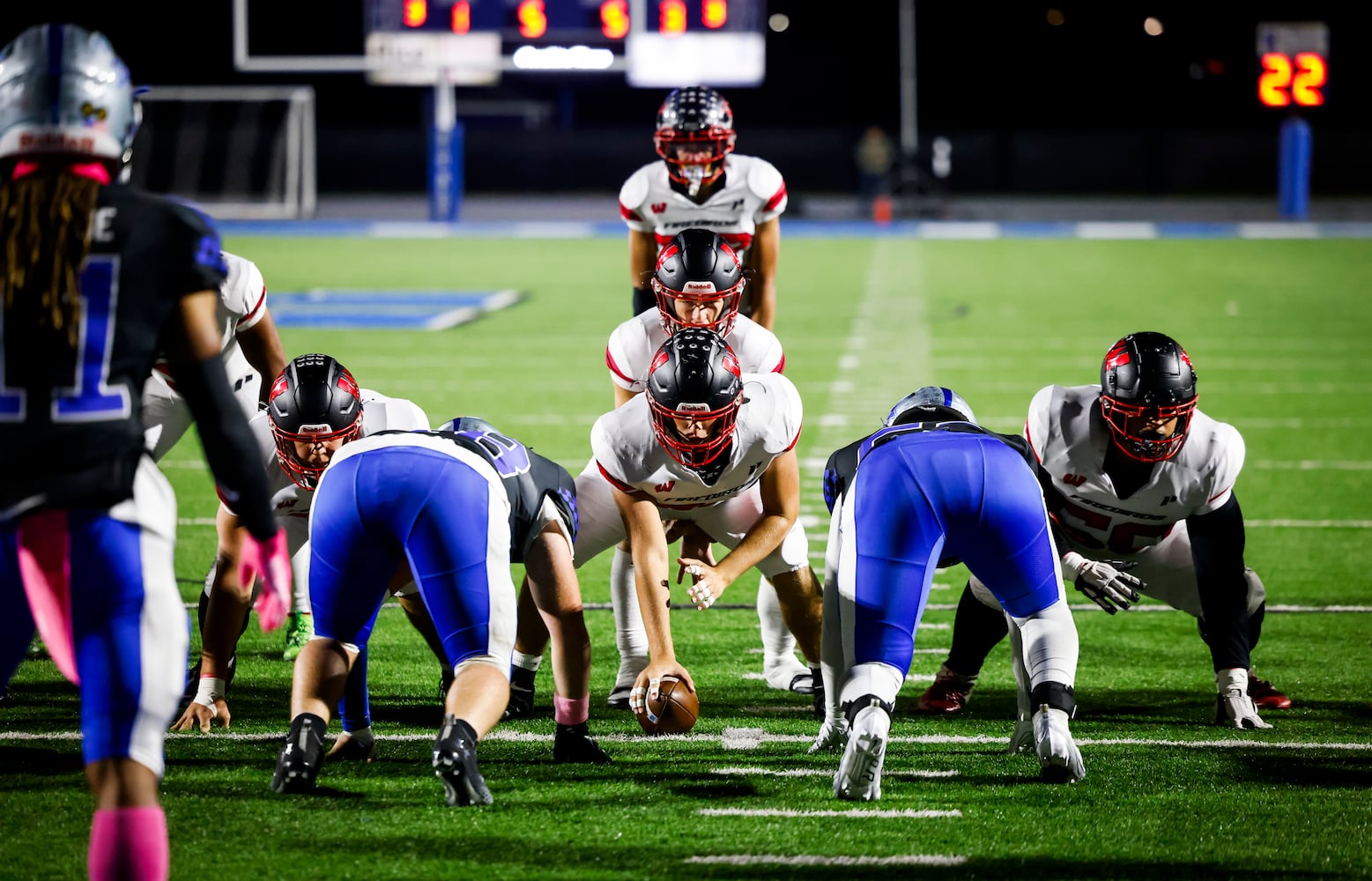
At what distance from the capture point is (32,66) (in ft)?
8.41

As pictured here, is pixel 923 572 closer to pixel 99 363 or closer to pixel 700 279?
pixel 700 279

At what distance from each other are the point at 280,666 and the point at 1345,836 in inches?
120

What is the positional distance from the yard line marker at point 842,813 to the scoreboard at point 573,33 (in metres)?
17.1

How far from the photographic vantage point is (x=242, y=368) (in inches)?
197

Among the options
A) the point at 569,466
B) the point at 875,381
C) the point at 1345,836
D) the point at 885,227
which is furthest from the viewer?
the point at 885,227

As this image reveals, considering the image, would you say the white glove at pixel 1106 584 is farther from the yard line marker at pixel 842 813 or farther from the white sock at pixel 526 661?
the white sock at pixel 526 661

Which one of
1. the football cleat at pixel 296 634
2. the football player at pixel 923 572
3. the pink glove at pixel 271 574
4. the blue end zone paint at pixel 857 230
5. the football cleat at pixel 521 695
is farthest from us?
the blue end zone paint at pixel 857 230

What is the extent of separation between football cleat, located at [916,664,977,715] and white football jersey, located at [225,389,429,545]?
1584mm

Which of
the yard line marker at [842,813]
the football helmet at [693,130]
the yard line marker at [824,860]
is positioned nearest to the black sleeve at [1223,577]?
the yard line marker at [842,813]

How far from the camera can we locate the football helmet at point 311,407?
4074 mm

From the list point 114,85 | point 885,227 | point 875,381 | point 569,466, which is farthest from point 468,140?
point 114,85

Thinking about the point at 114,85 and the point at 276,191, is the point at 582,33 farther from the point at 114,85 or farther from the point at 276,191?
the point at 114,85

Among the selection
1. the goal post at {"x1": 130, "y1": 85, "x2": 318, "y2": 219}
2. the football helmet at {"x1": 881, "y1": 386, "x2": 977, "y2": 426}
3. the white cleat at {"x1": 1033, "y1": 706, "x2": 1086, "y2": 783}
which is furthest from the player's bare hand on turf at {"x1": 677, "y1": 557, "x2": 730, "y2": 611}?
the goal post at {"x1": 130, "y1": 85, "x2": 318, "y2": 219}

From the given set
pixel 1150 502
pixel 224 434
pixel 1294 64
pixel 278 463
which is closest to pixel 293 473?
pixel 278 463
